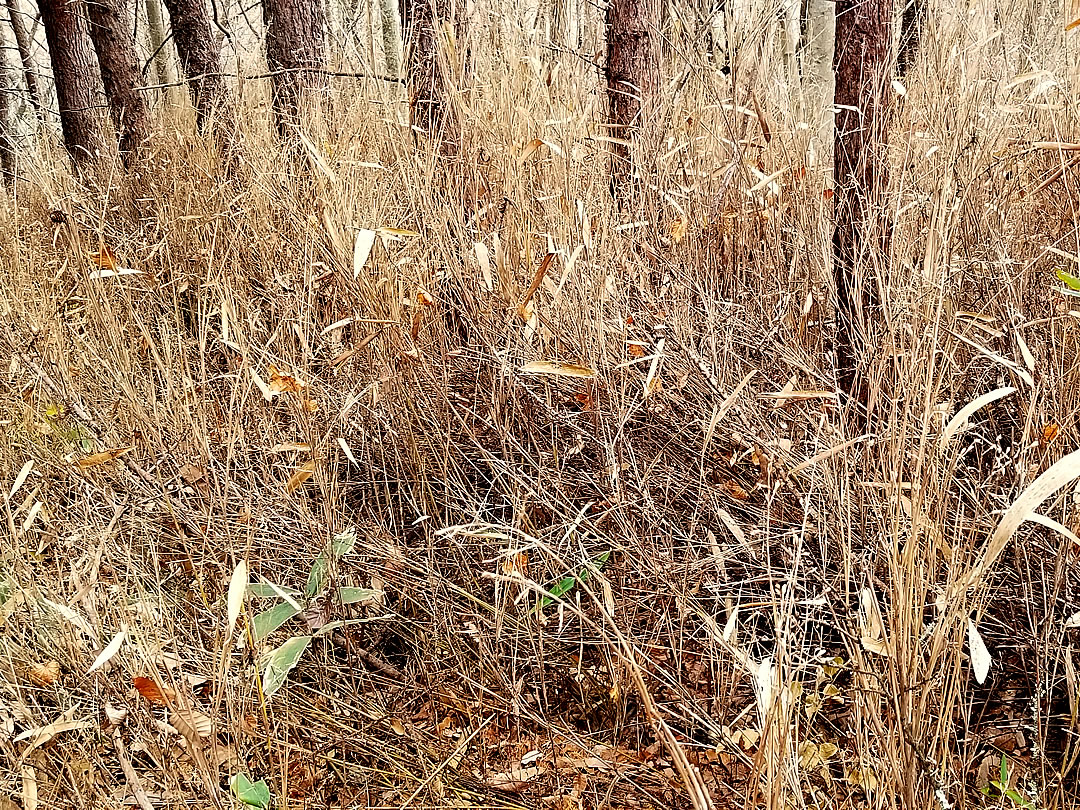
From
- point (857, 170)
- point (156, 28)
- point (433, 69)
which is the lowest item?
point (857, 170)

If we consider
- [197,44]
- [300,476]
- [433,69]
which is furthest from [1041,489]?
[197,44]

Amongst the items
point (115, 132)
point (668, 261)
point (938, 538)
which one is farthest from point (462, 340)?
point (115, 132)

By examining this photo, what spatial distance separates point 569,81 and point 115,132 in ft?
5.69

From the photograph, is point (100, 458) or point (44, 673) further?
point (100, 458)

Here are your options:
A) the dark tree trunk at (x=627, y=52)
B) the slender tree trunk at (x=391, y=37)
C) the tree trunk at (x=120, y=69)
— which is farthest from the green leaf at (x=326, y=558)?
the tree trunk at (x=120, y=69)

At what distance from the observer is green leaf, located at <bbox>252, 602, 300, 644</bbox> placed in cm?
108

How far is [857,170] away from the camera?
142cm

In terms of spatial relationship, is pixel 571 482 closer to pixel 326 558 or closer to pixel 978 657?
pixel 326 558

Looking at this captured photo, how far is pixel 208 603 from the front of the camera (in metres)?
1.17

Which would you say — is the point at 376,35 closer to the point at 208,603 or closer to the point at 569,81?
the point at 569,81

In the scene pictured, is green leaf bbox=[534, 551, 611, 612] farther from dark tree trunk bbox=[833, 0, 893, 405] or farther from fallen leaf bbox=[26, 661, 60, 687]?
fallen leaf bbox=[26, 661, 60, 687]

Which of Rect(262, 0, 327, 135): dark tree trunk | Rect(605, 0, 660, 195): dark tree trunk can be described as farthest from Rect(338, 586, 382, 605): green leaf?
Rect(262, 0, 327, 135): dark tree trunk

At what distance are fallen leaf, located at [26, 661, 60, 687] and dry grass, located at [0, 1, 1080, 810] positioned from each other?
0.5 inches

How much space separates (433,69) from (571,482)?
4.23ft
